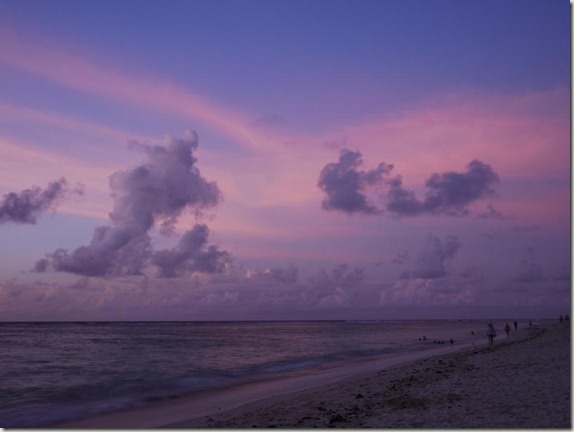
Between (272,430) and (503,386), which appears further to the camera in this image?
(503,386)

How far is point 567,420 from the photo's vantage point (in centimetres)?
1105

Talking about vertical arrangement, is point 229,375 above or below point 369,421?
below

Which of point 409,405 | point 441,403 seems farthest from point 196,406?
point 441,403

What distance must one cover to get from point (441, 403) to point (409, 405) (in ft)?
3.29

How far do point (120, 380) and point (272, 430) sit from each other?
877 inches

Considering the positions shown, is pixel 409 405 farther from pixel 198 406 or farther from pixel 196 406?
pixel 196 406

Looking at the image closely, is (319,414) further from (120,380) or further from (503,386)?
(120,380)

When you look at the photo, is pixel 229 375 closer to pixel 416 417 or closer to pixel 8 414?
pixel 8 414

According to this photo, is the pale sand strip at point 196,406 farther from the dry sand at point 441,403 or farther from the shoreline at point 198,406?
the dry sand at point 441,403

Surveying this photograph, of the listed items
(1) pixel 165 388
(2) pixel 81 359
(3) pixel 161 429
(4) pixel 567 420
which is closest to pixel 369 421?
(4) pixel 567 420

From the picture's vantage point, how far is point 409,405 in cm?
1551

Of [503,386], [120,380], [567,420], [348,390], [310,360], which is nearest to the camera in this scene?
[567,420]

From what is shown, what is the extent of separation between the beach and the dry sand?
2cm

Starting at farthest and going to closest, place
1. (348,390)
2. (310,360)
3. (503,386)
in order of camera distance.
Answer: (310,360) → (348,390) → (503,386)
